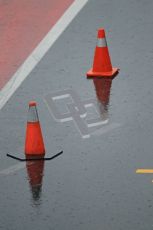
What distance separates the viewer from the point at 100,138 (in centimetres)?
1423

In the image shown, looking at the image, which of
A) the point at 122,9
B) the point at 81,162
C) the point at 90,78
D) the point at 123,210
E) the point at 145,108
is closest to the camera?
the point at 123,210

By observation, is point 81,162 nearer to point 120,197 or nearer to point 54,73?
point 120,197

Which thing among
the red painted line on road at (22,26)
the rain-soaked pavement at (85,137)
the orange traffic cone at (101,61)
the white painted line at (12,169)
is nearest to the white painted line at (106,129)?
the rain-soaked pavement at (85,137)

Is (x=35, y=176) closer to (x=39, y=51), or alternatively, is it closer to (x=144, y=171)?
(x=144, y=171)

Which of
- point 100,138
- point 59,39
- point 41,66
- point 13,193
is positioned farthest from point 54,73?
point 13,193

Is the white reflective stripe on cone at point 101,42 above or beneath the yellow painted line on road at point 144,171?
beneath

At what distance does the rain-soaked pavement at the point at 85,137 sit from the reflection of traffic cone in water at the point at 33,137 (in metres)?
0.14

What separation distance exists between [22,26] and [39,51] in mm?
1286

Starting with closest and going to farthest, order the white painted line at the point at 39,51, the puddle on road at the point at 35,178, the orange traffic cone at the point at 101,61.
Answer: the puddle on road at the point at 35,178 < the white painted line at the point at 39,51 < the orange traffic cone at the point at 101,61

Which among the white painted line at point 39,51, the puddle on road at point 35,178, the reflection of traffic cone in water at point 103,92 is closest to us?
the puddle on road at point 35,178

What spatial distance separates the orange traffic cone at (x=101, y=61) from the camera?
16469 millimetres

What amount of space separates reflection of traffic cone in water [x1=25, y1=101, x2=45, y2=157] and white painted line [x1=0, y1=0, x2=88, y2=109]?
1.74m

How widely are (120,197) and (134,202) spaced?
0.67ft

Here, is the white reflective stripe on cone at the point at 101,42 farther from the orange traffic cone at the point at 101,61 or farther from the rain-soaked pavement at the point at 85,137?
the rain-soaked pavement at the point at 85,137
